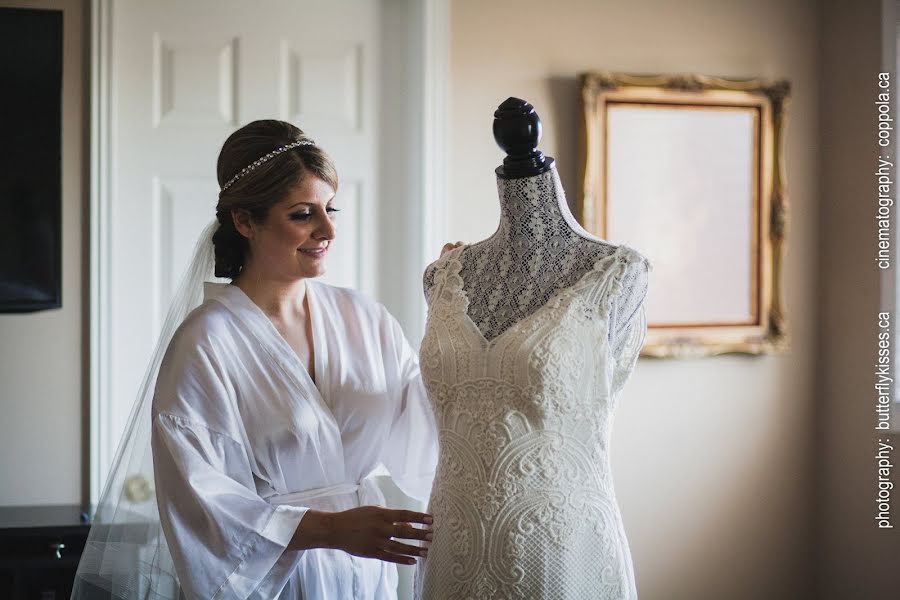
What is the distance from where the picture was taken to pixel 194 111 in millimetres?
2781

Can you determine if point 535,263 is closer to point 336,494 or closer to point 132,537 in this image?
point 336,494

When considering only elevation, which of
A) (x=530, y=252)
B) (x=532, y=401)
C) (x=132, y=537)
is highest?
(x=530, y=252)

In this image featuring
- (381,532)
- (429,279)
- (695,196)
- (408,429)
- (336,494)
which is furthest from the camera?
(695,196)

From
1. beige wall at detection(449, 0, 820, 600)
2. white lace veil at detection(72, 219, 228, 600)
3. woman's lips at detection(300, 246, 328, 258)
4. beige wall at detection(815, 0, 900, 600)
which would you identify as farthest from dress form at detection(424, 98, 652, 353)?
beige wall at detection(815, 0, 900, 600)

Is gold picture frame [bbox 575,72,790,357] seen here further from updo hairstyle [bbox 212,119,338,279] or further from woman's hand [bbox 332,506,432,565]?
woman's hand [bbox 332,506,432,565]

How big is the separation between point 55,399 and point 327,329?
1154 mm

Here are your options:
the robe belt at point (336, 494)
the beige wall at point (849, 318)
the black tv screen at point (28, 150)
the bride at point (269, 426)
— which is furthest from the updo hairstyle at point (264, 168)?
the beige wall at point (849, 318)

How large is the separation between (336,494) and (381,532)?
0.25 metres

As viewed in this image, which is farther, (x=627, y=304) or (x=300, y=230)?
(x=300, y=230)

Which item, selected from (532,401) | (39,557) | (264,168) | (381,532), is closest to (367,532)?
(381,532)

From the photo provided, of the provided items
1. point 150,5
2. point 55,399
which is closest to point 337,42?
point 150,5

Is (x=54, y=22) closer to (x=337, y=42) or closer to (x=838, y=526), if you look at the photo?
(x=337, y=42)

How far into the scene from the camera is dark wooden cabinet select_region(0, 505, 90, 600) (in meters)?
2.38

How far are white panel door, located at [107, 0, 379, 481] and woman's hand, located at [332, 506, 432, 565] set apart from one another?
1.33 meters
